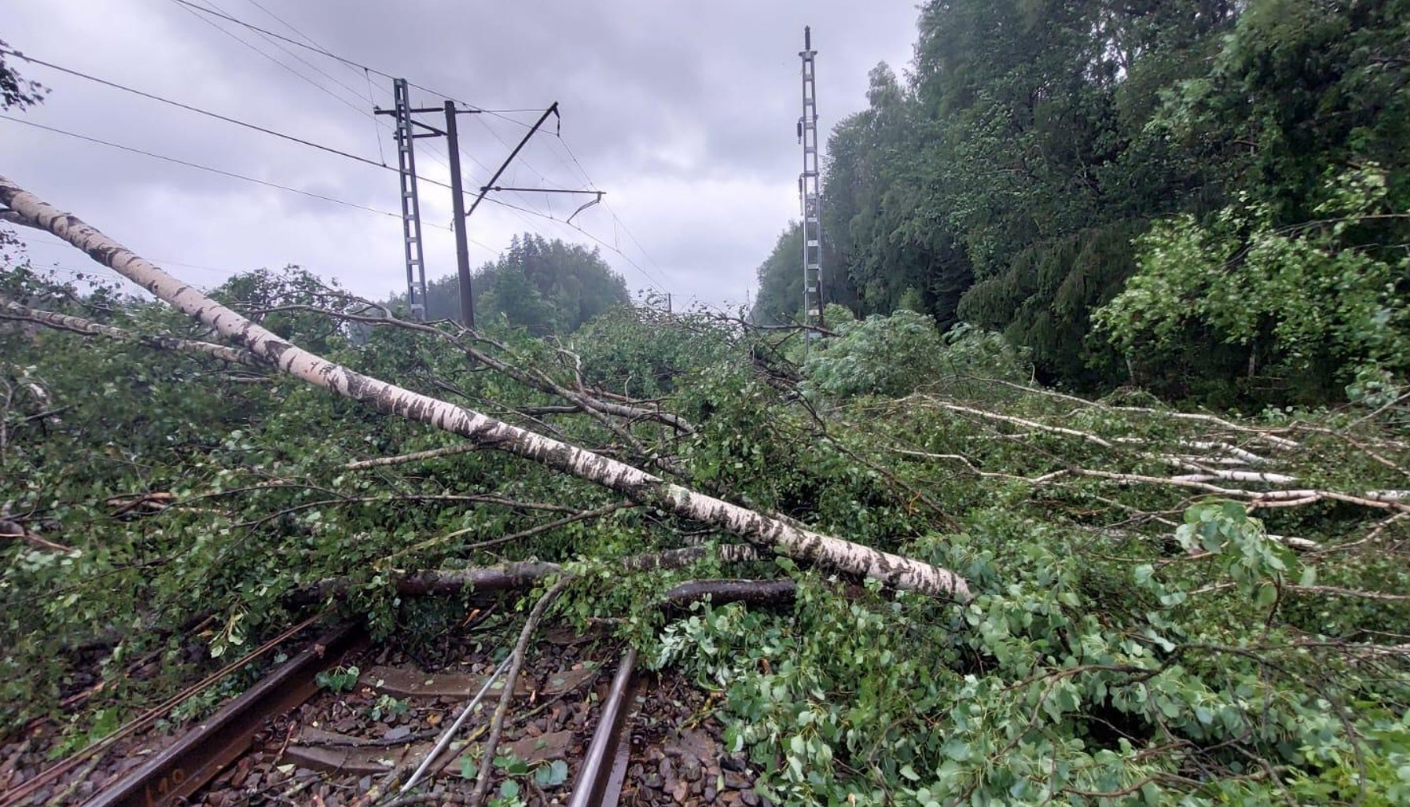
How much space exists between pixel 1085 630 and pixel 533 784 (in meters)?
2.19

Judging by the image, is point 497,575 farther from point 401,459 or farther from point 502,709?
point 502,709

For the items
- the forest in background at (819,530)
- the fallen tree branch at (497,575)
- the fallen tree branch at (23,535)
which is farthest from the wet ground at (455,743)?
the fallen tree branch at (23,535)

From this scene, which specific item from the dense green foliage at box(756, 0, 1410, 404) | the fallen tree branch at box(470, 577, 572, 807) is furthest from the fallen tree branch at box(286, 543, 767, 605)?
the dense green foliage at box(756, 0, 1410, 404)

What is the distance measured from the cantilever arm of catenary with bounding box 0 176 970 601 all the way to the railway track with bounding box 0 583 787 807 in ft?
1.61

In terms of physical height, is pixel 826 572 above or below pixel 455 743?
above

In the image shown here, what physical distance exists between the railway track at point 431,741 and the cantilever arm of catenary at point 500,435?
0.49 meters

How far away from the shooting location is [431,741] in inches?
109

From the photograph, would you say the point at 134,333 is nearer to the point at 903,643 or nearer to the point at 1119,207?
the point at 903,643

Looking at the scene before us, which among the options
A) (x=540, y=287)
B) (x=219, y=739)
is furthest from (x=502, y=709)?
(x=540, y=287)

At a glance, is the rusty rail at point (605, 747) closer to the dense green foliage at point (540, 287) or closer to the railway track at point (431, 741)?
the railway track at point (431, 741)

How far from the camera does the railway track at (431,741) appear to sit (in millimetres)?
2316

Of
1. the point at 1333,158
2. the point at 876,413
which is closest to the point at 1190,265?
the point at 1333,158

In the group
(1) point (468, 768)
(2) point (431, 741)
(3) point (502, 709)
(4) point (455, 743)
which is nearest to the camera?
→ (1) point (468, 768)

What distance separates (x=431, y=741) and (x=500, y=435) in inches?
62.6
